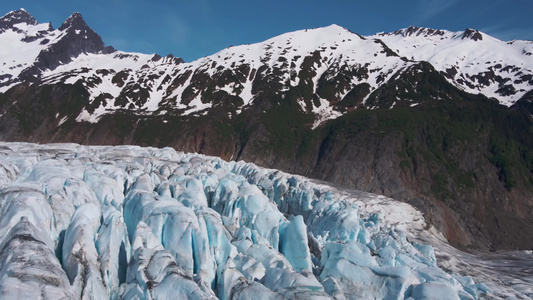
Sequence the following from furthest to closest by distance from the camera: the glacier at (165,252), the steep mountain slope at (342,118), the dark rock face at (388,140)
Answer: the steep mountain slope at (342,118) < the dark rock face at (388,140) < the glacier at (165,252)

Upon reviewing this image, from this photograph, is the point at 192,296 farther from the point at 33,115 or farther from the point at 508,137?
the point at 33,115

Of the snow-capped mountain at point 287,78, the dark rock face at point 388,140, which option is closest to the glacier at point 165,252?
the dark rock face at point 388,140

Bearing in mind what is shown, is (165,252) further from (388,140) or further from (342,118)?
(342,118)

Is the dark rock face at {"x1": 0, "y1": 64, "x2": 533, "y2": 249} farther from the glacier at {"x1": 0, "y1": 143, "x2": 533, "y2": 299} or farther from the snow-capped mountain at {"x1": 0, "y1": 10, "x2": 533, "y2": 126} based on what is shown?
the glacier at {"x1": 0, "y1": 143, "x2": 533, "y2": 299}

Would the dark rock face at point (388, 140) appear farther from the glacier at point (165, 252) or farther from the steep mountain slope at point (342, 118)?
the glacier at point (165, 252)

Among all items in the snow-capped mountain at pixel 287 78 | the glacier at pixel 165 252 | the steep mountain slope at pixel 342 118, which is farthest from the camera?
the snow-capped mountain at pixel 287 78

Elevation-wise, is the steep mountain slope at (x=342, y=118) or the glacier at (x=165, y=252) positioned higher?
the steep mountain slope at (x=342, y=118)

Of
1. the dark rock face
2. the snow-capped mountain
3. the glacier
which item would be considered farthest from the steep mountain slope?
the glacier

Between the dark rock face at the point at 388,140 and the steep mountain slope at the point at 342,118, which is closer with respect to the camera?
the dark rock face at the point at 388,140

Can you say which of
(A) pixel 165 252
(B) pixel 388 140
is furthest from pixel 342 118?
(A) pixel 165 252
